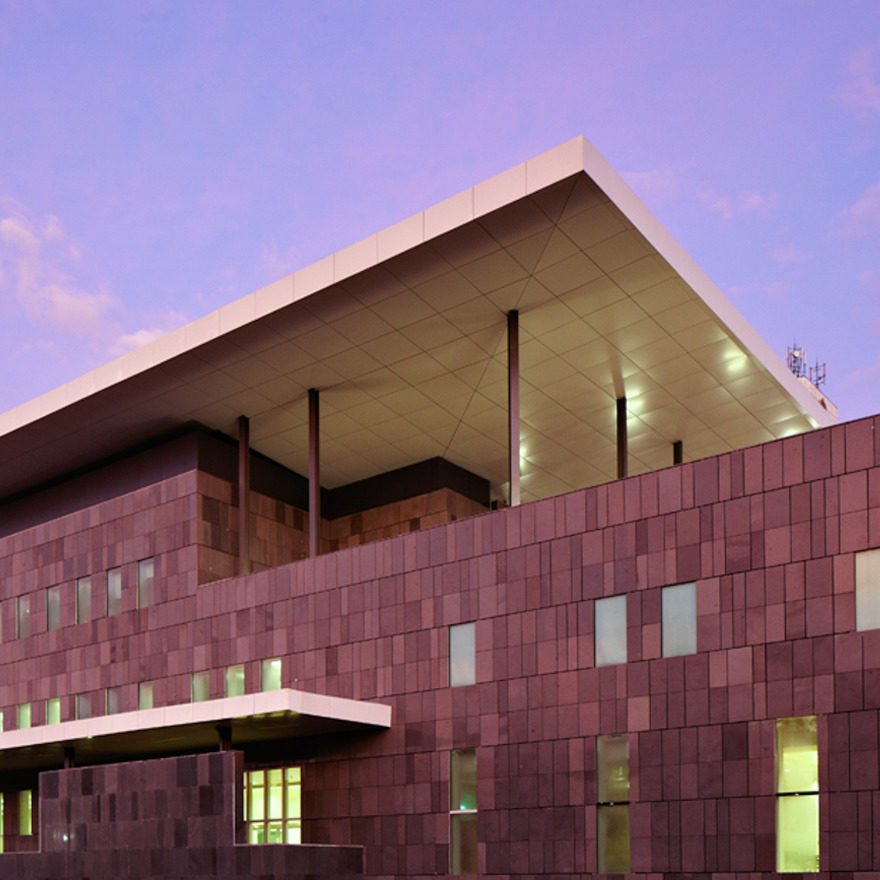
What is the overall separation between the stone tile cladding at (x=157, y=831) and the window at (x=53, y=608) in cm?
898

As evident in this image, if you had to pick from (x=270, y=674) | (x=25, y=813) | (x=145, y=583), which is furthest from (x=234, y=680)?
(x=25, y=813)

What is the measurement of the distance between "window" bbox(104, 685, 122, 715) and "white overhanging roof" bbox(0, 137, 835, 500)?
7.84 m

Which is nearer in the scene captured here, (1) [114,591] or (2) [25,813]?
(1) [114,591]

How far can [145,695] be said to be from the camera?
39.1m

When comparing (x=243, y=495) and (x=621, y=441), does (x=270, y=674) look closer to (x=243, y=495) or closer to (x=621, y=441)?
(x=243, y=495)

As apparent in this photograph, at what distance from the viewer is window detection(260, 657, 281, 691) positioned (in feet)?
116

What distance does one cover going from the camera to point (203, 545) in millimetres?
38750

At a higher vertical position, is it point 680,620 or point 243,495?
point 243,495

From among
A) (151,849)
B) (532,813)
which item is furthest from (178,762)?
(532,813)

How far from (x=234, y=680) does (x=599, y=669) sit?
12.4 meters

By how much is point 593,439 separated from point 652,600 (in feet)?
53.9

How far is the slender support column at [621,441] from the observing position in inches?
1517

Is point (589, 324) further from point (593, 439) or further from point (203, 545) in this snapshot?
point (203, 545)

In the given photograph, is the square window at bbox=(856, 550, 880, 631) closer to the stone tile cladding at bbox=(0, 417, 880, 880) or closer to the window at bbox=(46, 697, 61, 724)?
the stone tile cladding at bbox=(0, 417, 880, 880)
